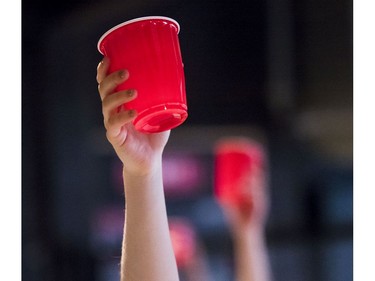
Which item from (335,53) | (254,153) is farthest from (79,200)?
(335,53)

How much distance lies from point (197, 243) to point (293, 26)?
47cm

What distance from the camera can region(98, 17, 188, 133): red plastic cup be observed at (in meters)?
0.79

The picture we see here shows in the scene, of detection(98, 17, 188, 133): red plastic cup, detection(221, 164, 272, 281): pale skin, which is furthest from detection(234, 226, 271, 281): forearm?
detection(98, 17, 188, 133): red plastic cup

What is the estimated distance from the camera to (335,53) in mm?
1185

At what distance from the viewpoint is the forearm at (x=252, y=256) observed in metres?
1.09

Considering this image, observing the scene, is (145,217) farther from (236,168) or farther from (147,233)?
(236,168)

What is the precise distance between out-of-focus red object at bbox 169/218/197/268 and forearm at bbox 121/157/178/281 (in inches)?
4.0

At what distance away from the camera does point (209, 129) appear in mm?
1100

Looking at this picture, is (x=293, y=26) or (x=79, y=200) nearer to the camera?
(x=79, y=200)

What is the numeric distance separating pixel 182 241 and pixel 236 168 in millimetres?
170

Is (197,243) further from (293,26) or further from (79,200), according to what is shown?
(293,26)

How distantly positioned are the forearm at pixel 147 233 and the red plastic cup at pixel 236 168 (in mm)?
161

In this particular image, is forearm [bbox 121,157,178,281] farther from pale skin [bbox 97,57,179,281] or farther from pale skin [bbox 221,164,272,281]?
pale skin [bbox 221,164,272,281]
